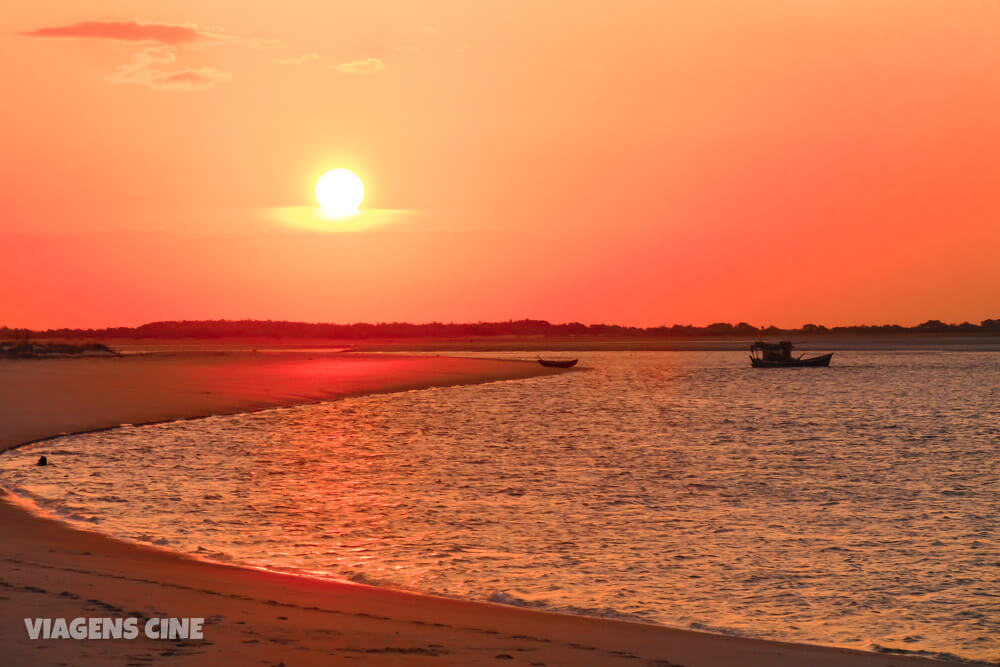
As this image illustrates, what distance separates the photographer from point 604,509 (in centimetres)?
1852

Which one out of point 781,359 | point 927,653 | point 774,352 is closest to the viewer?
point 927,653

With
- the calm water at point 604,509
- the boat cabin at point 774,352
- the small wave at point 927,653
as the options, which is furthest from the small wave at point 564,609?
the boat cabin at point 774,352

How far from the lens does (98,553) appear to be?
12.5 meters

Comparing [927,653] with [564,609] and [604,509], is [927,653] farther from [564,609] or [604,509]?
[604,509]

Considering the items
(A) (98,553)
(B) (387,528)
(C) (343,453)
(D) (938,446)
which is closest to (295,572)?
(A) (98,553)

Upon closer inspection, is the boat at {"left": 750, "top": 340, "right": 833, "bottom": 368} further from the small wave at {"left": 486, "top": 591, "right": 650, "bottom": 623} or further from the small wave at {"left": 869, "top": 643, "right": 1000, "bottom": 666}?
the small wave at {"left": 869, "top": 643, "right": 1000, "bottom": 666}

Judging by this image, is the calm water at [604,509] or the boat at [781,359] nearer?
the calm water at [604,509]

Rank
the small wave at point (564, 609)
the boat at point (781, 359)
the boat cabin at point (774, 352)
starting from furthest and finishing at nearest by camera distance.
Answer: the boat cabin at point (774, 352) → the boat at point (781, 359) → the small wave at point (564, 609)

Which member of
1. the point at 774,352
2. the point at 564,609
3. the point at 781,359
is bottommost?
the point at 564,609

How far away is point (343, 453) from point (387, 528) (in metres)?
11.3

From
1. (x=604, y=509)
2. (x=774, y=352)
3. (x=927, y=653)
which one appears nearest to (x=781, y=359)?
(x=774, y=352)

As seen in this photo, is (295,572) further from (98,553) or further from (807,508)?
(807,508)

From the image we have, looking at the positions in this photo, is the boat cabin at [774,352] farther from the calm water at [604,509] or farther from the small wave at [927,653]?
the small wave at [927,653]

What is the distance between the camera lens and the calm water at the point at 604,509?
11.8 metres
